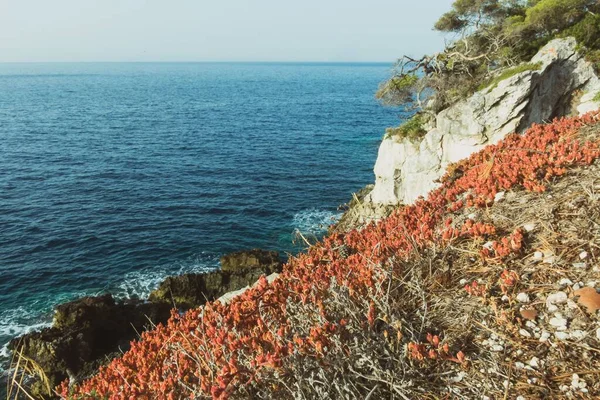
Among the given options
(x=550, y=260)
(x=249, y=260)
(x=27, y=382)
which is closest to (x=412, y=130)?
(x=249, y=260)

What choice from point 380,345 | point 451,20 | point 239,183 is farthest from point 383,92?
point 380,345

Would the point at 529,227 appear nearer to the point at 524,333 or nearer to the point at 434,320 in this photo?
the point at 524,333

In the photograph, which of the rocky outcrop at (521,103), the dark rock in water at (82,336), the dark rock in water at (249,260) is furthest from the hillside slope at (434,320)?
the dark rock in water at (249,260)

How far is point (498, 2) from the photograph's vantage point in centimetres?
3159

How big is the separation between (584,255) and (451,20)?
33.3m

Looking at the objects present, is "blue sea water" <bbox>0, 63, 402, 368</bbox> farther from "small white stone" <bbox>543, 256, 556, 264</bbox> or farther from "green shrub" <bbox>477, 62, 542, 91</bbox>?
"green shrub" <bbox>477, 62, 542, 91</bbox>

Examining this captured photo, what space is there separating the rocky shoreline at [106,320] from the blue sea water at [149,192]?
2431 mm

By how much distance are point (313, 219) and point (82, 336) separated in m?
20.7

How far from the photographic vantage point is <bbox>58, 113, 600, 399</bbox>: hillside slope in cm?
386

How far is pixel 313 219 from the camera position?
35.5m

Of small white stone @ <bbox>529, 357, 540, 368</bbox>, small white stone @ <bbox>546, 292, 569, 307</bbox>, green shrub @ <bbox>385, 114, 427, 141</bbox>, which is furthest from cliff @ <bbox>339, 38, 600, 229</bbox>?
small white stone @ <bbox>529, 357, 540, 368</bbox>

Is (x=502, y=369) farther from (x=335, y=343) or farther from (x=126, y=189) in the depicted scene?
(x=126, y=189)

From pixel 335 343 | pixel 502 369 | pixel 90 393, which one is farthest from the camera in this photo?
pixel 90 393

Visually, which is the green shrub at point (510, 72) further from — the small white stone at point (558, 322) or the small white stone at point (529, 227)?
the small white stone at point (558, 322)
